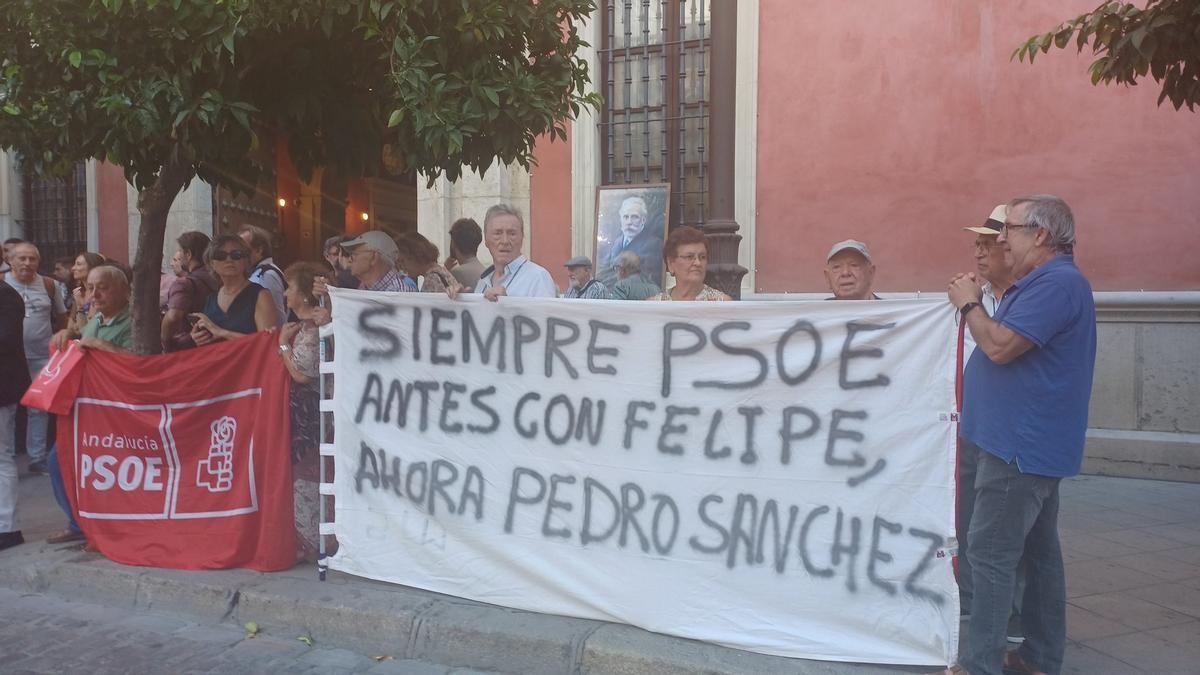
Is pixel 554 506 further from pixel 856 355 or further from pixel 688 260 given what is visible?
pixel 856 355

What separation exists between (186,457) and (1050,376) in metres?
4.25

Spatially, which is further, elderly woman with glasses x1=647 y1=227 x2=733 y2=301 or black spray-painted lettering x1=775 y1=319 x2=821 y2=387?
elderly woman with glasses x1=647 y1=227 x2=733 y2=301

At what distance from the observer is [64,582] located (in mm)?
5000

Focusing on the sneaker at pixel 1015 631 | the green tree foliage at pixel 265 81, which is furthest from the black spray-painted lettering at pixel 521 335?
the sneaker at pixel 1015 631

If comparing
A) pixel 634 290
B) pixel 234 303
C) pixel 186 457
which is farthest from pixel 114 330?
pixel 634 290

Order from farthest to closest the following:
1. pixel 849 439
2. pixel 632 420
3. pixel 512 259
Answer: pixel 512 259
pixel 632 420
pixel 849 439

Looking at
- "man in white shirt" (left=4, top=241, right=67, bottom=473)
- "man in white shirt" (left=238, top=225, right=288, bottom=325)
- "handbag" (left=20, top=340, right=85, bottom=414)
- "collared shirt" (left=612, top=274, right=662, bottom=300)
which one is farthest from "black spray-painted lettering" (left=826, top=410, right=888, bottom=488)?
"man in white shirt" (left=4, top=241, right=67, bottom=473)

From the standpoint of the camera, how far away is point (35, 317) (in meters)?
8.02

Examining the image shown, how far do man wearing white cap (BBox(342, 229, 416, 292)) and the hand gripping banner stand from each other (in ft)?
2.03

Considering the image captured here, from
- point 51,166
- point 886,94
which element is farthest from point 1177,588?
point 51,166

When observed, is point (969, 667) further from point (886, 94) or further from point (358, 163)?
point (886, 94)

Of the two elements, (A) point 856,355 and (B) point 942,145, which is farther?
(B) point 942,145

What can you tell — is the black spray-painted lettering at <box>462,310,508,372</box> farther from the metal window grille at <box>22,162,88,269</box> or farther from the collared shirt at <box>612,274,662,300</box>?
the metal window grille at <box>22,162,88,269</box>

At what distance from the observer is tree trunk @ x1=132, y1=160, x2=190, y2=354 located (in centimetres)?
527
